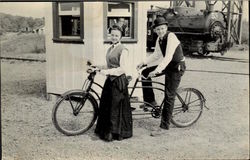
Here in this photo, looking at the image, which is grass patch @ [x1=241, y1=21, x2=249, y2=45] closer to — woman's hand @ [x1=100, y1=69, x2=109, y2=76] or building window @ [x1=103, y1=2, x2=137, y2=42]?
building window @ [x1=103, y1=2, x2=137, y2=42]

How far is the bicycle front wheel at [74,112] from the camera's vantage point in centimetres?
171

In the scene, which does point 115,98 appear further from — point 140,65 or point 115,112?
point 140,65

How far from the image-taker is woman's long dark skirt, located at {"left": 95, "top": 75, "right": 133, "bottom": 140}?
1661 millimetres

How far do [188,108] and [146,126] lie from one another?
10.2 inches

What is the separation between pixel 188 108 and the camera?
70.1 inches

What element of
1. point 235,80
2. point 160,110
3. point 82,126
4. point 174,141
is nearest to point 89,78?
point 82,126

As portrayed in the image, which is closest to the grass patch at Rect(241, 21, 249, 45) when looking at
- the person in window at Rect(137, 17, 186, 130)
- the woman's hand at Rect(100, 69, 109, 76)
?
the person in window at Rect(137, 17, 186, 130)

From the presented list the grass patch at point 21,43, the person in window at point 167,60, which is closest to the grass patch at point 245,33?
the person in window at point 167,60

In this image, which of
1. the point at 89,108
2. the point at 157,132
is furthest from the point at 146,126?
the point at 89,108

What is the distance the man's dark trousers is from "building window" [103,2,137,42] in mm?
193

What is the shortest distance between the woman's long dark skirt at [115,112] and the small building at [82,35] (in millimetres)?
70

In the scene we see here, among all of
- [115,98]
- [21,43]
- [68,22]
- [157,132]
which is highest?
[68,22]

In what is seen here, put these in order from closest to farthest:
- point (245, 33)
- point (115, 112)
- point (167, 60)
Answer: point (245, 33) < point (167, 60) < point (115, 112)

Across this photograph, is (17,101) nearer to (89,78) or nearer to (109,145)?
(89,78)
